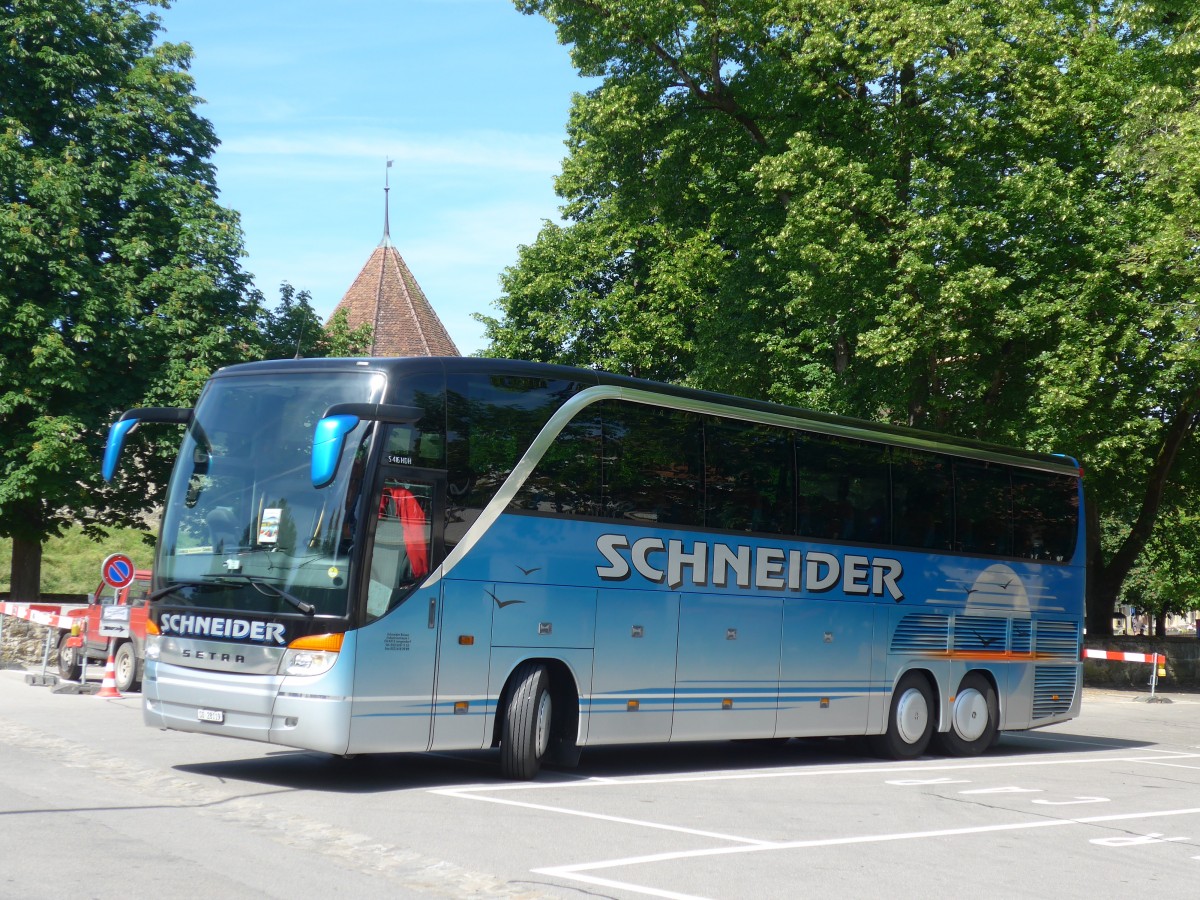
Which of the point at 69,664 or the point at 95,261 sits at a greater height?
the point at 95,261

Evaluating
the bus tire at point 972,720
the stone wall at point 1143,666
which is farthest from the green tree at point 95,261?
the stone wall at point 1143,666

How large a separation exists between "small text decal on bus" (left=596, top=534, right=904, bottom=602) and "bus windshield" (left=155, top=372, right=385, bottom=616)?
2.70 m

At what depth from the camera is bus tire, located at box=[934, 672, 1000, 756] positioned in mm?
16641

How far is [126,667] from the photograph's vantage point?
19.6 metres

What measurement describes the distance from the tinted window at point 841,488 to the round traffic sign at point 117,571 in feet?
29.9

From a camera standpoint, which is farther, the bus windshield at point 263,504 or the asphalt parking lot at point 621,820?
the bus windshield at point 263,504

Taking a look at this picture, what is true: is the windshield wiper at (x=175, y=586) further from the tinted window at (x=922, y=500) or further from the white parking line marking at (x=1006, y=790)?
the tinted window at (x=922, y=500)

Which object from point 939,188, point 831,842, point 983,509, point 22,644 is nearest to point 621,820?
point 831,842

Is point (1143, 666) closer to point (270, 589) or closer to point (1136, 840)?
point (1136, 840)

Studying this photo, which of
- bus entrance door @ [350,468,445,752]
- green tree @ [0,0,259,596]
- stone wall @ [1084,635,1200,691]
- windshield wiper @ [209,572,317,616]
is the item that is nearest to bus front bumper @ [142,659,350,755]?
bus entrance door @ [350,468,445,752]

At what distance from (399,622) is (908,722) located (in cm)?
759

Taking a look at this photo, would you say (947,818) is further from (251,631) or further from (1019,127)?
(1019,127)

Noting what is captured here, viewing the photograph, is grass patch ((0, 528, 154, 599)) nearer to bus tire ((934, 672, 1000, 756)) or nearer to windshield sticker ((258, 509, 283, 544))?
bus tire ((934, 672, 1000, 756))

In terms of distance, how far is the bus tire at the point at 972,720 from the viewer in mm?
16641
